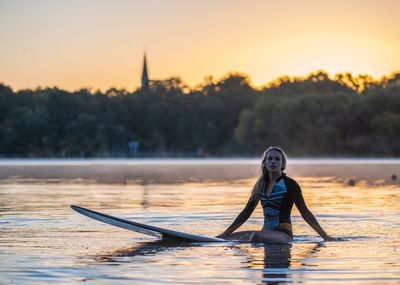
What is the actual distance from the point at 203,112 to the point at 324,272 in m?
108

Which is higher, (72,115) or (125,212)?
(72,115)

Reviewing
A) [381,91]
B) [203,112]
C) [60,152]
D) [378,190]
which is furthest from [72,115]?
[378,190]

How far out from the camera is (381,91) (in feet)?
317

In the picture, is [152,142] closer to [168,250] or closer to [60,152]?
[60,152]

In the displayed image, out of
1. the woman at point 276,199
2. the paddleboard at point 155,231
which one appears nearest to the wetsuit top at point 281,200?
the woman at point 276,199

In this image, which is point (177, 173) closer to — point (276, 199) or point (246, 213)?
point (246, 213)

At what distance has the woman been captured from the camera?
1042cm

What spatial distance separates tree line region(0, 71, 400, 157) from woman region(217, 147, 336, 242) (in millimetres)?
83937

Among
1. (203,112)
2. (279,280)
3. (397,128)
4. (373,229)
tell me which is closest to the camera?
(279,280)

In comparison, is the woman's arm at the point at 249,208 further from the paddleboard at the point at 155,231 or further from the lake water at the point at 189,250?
the paddleboard at the point at 155,231

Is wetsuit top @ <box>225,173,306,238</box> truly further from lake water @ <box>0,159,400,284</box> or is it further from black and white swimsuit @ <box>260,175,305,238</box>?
lake water @ <box>0,159,400,284</box>

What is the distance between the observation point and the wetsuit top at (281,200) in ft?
34.5

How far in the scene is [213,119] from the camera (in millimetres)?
116000

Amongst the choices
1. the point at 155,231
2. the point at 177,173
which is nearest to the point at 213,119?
the point at 177,173
